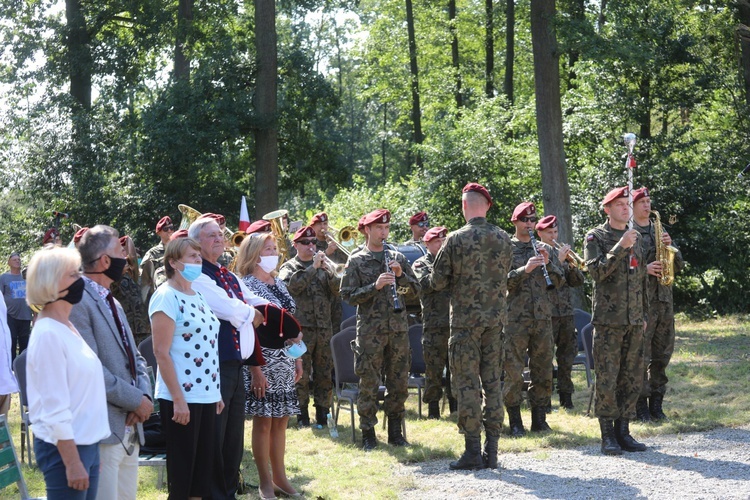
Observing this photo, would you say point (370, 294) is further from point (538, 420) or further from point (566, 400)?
point (566, 400)

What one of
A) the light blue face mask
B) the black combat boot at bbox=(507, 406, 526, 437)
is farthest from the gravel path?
the light blue face mask

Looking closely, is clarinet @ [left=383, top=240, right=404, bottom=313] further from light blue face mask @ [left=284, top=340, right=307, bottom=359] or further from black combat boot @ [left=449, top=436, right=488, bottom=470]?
light blue face mask @ [left=284, top=340, right=307, bottom=359]

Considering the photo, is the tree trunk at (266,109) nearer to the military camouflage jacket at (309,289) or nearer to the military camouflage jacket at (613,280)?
the military camouflage jacket at (309,289)

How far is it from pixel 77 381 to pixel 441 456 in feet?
15.8

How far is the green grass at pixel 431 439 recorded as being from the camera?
7.86m

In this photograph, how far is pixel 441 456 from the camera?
8.80 meters

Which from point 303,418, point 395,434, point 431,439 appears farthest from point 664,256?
point 303,418

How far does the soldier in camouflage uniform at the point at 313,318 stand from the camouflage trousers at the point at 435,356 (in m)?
1.09

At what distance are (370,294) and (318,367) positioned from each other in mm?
1932

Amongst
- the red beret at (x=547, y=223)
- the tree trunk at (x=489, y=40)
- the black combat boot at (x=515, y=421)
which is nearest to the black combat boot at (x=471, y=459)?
the black combat boot at (x=515, y=421)

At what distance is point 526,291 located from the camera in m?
10.0

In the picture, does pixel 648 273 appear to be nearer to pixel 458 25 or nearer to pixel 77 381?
pixel 77 381

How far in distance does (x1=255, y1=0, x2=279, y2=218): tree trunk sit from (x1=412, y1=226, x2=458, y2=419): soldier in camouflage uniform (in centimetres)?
943

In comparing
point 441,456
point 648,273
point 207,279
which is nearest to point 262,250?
point 207,279
